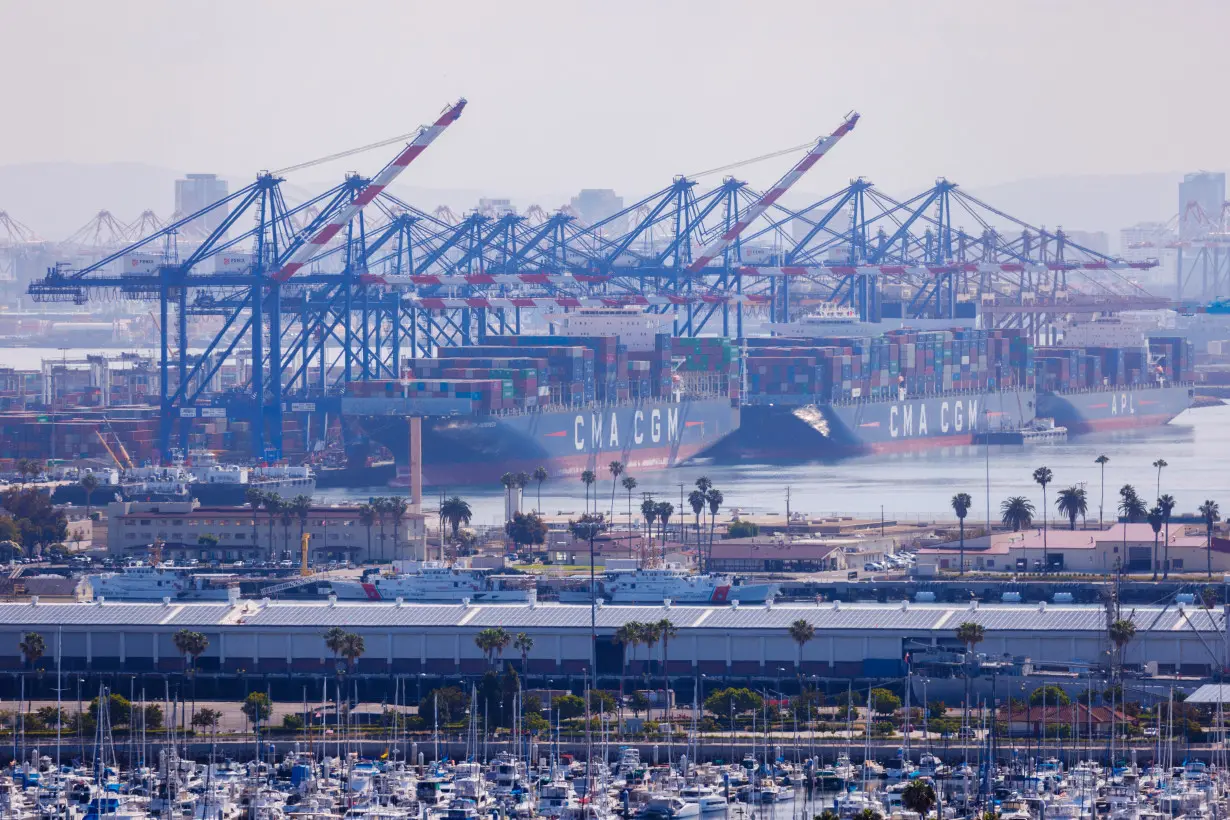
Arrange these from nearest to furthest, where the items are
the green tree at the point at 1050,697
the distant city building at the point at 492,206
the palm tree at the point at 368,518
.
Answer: the green tree at the point at 1050,697
the palm tree at the point at 368,518
the distant city building at the point at 492,206

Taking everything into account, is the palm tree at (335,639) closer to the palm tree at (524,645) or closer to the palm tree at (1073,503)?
the palm tree at (524,645)

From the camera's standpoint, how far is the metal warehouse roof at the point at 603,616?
3875 centimetres

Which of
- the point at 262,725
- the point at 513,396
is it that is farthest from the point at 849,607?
the point at 513,396

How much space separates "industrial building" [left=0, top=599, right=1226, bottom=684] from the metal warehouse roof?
33 millimetres

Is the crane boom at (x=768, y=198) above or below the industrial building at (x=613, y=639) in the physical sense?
above

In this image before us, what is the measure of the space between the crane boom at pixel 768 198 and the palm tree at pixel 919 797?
250 feet

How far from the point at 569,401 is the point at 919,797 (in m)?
62.7

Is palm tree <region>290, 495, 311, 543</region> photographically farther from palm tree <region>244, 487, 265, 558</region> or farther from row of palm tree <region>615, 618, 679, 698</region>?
row of palm tree <region>615, 618, 679, 698</region>

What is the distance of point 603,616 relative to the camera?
39969mm

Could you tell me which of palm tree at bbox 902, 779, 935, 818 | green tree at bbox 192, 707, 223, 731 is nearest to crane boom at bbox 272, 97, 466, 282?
green tree at bbox 192, 707, 223, 731

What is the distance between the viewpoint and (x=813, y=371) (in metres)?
101

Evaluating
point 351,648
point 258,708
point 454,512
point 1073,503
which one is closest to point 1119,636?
point 351,648

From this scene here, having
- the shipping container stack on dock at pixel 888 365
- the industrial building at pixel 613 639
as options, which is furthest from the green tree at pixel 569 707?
the shipping container stack on dock at pixel 888 365

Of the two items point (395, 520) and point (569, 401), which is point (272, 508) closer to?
point (395, 520)
